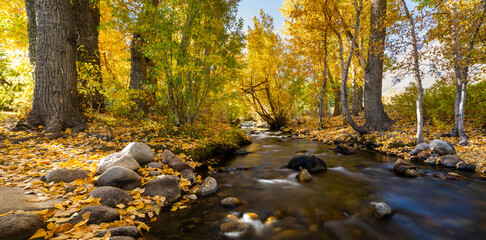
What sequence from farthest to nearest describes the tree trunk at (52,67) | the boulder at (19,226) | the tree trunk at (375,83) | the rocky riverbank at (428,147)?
the tree trunk at (375,83)
the tree trunk at (52,67)
the rocky riverbank at (428,147)
the boulder at (19,226)

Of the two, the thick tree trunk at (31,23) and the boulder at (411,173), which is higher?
the thick tree trunk at (31,23)

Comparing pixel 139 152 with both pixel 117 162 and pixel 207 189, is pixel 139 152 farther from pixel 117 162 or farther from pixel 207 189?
pixel 207 189

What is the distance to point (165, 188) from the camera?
4.16 meters

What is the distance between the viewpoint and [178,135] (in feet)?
25.2

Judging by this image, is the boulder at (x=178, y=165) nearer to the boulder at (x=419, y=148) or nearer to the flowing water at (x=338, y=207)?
the flowing water at (x=338, y=207)

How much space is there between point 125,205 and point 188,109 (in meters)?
5.76

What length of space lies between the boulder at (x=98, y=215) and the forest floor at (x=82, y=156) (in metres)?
0.11

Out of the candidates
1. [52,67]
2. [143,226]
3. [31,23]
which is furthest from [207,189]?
[31,23]

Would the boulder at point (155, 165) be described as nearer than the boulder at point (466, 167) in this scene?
Yes

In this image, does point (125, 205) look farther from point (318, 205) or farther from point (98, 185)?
point (318, 205)

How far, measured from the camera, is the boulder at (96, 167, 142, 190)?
3.77m

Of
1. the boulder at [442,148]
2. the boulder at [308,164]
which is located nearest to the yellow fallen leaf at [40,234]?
the boulder at [308,164]

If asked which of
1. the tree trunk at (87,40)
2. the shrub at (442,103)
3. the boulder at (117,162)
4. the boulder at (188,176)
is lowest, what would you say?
the boulder at (188,176)

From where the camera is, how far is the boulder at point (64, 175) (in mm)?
3617
